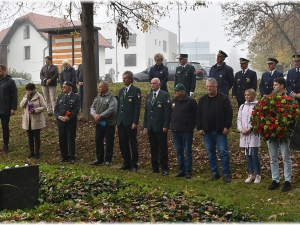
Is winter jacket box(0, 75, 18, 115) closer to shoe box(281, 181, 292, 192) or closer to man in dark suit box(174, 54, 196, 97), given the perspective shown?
man in dark suit box(174, 54, 196, 97)

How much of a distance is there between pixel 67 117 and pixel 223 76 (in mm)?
4324

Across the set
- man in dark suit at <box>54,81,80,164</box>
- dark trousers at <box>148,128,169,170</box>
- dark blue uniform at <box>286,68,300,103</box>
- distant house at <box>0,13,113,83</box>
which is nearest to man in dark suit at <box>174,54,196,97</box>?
dark blue uniform at <box>286,68,300,103</box>

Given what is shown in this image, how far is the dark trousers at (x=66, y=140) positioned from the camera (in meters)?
14.5

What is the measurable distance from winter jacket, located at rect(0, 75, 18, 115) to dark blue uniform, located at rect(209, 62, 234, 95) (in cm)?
556

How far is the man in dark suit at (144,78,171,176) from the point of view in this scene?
42.2 feet

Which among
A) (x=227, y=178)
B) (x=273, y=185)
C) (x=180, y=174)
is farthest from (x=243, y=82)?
(x=273, y=185)

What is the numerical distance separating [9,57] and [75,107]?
5246cm

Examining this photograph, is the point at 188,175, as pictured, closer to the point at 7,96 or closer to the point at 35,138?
the point at 35,138

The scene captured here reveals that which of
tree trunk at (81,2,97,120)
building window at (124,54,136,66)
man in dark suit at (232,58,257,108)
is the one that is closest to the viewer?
man in dark suit at (232,58,257,108)

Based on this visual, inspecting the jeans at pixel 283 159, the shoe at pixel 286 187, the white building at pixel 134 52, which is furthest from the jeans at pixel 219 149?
the white building at pixel 134 52

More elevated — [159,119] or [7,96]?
[7,96]

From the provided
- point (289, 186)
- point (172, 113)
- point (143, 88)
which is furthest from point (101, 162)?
point (143, 88)

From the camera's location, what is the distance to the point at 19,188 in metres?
9.26

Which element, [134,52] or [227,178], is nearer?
[227,178]
